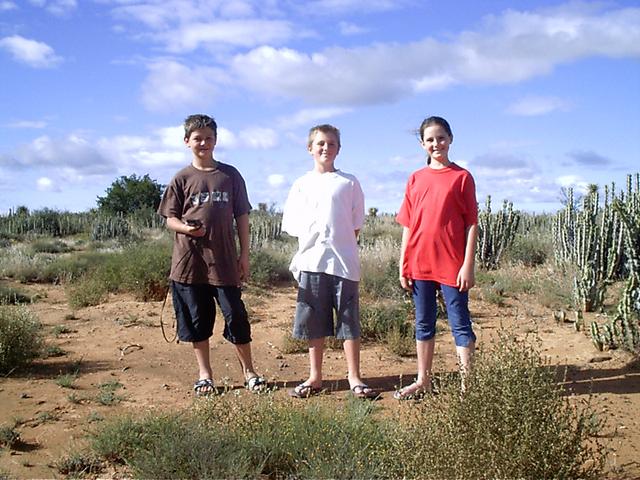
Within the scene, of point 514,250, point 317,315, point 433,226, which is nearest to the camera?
point 433,226

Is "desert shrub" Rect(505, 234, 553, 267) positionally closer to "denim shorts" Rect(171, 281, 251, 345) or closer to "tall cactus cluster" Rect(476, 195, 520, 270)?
"tall cactus cluster" Rect(476, 195, 520, 270)

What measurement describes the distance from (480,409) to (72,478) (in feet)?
6.66

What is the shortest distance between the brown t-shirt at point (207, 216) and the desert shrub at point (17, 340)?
1.69m

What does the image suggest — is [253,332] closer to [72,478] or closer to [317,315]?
[317,315]

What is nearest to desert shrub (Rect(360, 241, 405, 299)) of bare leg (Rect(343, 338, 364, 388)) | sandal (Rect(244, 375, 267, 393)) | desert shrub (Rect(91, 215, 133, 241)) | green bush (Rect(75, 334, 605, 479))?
Answer: bare leg (Rect(343, 338, 364, 388))

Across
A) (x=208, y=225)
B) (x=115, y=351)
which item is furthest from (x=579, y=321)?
(x=115, y=351)

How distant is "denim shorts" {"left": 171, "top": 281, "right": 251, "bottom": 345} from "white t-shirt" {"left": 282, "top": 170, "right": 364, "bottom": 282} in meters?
0.57

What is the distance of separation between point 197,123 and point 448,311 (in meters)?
2.22

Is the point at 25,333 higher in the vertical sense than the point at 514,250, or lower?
lower

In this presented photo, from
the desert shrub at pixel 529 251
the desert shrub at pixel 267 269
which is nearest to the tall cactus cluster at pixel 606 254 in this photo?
the desert shrub at pixel 529 251

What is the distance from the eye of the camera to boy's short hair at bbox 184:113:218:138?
464 centimetres

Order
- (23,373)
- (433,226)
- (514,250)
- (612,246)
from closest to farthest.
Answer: (433,226), (23,373), (612,246), (514,250)

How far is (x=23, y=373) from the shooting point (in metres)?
5.29

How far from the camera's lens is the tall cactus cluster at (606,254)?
5535mm
